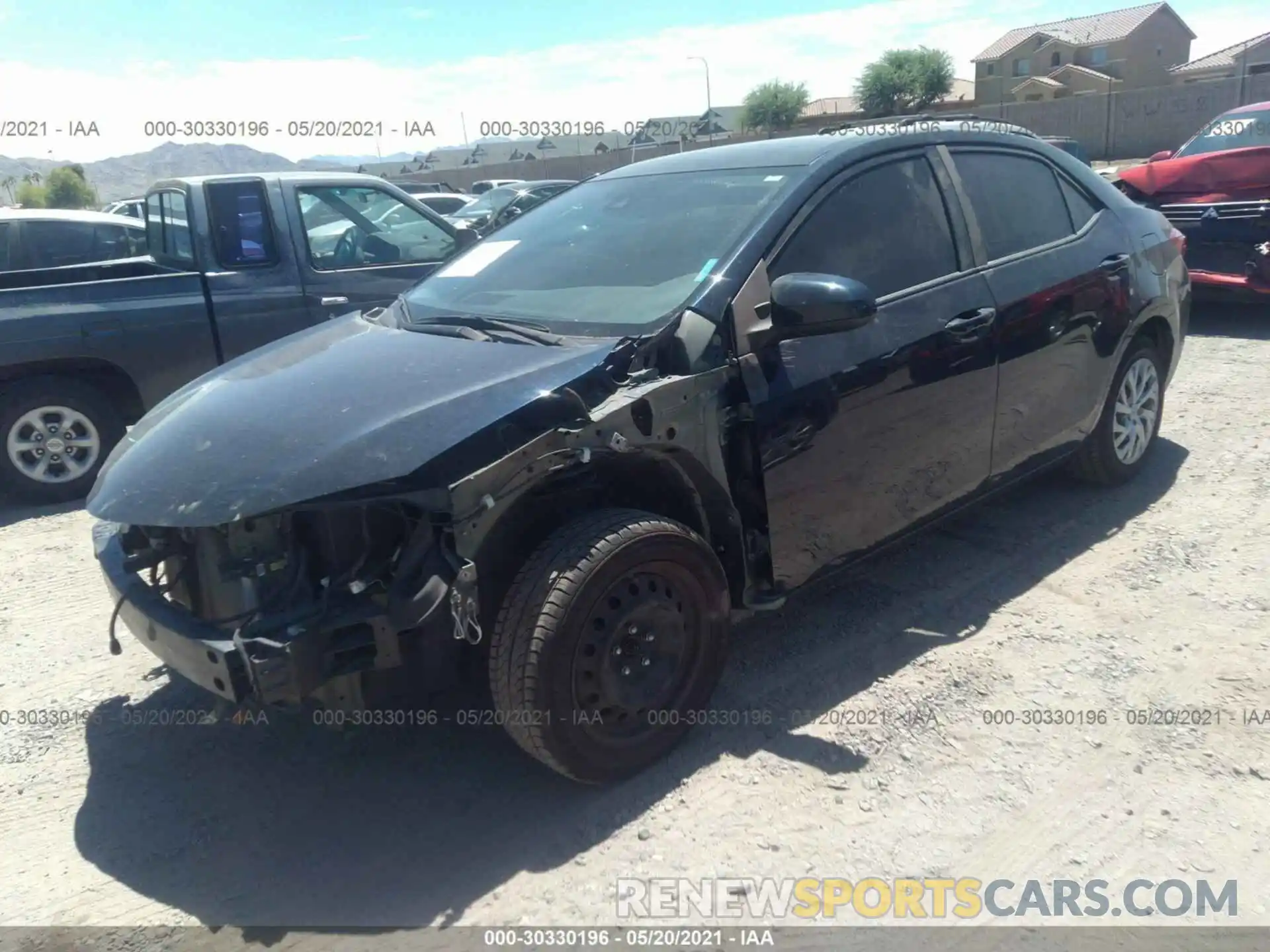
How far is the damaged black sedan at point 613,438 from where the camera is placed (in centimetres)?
258

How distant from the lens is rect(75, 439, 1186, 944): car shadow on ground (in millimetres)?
2635

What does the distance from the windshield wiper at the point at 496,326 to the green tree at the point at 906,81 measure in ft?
180

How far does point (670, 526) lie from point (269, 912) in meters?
1.47

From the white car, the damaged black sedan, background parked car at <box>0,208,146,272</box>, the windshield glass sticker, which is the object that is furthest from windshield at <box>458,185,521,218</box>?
the damaged black sedan

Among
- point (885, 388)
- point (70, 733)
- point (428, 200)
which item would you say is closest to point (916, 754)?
point (885, 388)

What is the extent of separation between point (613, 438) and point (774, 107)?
57000mm

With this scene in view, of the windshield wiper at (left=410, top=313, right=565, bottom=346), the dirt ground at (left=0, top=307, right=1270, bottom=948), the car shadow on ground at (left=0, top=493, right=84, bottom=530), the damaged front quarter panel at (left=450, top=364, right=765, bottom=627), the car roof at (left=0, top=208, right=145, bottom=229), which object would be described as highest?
→ the car roof at (left=0, top=208, right=145, bottom=229)

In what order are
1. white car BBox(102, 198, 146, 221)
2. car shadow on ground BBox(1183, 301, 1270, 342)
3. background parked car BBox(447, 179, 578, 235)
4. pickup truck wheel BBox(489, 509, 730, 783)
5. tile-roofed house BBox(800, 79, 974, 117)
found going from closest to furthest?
pickup truck wheel BBox(489, 509, 730, 783)
white car BBox(102, 198, 146, 221)
car shadow on ground BBox(1183, 301, 1270, 342)
background parked car BBox(447, 179, 578, 235)
tile-roofed house BBox(800, 79, 974, 117)

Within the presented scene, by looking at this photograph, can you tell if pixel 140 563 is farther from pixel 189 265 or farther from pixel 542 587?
pixel 189 265

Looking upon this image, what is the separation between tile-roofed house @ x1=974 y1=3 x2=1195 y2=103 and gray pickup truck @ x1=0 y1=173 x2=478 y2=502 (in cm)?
6015

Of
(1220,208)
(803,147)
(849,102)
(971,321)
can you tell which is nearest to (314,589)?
(803,147)

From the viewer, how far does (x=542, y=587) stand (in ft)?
8.73

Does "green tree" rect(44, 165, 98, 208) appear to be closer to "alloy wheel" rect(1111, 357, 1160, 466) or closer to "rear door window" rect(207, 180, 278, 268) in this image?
"rear door window" rect(207, 180, 278, 268)

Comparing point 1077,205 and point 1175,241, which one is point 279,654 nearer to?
point 1077,205
